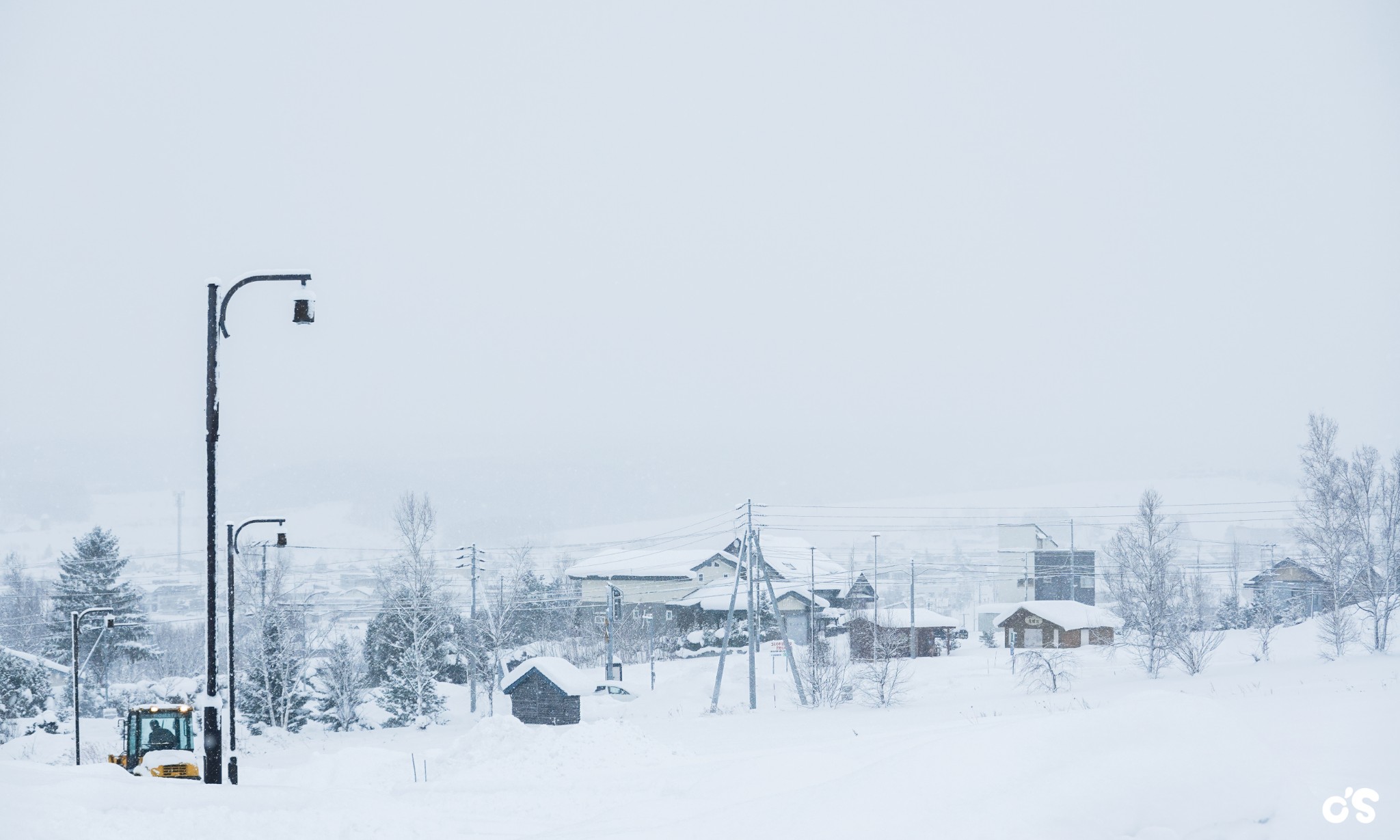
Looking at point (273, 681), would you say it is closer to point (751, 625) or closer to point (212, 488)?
point (751, 625)

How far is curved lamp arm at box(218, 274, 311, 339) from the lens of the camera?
534 inches

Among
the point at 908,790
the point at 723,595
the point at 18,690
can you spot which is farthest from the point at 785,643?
the point at 723,595

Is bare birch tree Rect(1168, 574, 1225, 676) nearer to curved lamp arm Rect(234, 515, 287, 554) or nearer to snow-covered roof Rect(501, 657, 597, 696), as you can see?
snow-covered roof Rect(501, 657, 597, 696)

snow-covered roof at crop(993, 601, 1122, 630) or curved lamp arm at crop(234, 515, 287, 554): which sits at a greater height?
curved lamp arm at crop(234, 515, 287, 554)

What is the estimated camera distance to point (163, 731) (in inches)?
888

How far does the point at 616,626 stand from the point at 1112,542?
31788mm

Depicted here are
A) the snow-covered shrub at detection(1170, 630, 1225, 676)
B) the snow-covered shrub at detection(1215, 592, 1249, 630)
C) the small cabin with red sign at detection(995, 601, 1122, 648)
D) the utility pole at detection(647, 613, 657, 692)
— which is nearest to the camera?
the snow-covered shrub at detection(1170, 630, 1225, 676)

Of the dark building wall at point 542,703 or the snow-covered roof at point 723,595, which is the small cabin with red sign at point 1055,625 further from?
the dark building wall at point 542,703

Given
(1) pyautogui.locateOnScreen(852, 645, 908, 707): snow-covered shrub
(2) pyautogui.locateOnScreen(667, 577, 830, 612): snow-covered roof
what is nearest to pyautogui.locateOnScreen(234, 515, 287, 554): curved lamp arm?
(1) pyautogui.locateOnScreen(852, 645, 908, 707): snow-covered shrub

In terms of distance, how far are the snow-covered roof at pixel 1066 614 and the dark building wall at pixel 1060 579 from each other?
13.8 metres

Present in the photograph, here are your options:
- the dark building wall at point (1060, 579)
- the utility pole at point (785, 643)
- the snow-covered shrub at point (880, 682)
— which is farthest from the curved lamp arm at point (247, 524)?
the dark building wall at point (1060, 579)

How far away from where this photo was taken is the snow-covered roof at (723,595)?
74.0m

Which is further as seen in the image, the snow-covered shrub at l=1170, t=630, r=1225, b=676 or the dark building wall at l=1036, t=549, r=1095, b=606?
the dark building wall at l=1036, t=549, r=1095, b=606

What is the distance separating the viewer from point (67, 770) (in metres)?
13.1
